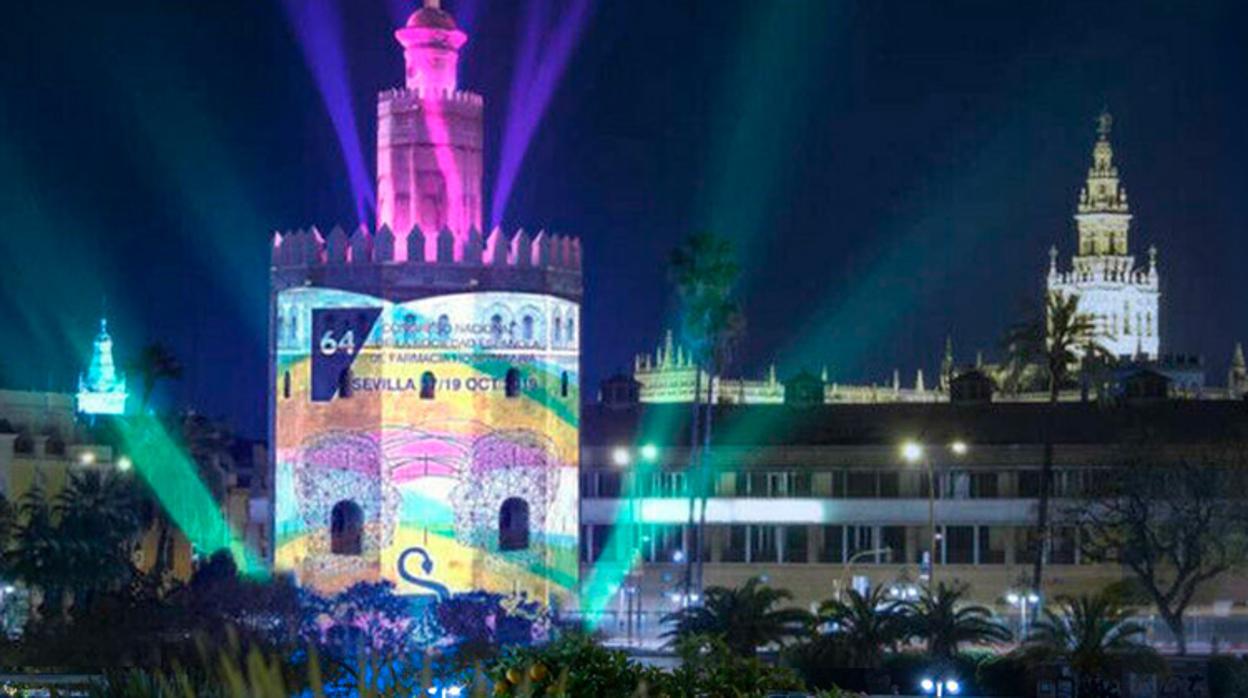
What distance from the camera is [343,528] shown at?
6650 cm

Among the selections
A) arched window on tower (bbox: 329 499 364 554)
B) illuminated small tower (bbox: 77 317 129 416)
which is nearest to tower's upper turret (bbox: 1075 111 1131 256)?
illuminated small tower (bbox: 77 317 129 416)

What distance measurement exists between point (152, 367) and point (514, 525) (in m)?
37.9

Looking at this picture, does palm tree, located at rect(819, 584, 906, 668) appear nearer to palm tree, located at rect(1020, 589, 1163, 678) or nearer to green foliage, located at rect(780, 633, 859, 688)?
green foliage, located at rect(780, 633, 859, 688)

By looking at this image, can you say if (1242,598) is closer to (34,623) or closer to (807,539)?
(807,539)

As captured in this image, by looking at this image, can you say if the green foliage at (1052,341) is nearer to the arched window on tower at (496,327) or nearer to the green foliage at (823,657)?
the arched window on tower at (496,327)

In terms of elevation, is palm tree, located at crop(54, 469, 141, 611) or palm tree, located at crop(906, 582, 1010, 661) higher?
palm tree, located at crop(54, 469, 141, 611)

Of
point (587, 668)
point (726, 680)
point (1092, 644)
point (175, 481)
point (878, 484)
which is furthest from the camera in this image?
point (175, 481)

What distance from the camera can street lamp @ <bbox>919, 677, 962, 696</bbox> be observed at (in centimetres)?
5209

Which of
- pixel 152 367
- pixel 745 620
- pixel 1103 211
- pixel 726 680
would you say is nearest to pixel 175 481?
pixel 152 367

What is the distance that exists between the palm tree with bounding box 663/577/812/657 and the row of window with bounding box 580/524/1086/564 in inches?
1008

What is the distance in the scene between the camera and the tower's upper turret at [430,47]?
6700 centimetres

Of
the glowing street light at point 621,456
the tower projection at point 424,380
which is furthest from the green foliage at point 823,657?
the glowing street light at point 621,456

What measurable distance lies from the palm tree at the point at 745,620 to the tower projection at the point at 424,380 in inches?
323

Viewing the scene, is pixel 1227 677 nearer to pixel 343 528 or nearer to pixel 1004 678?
pixel 1004 678
